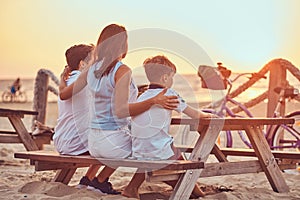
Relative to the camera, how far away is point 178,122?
3781 millimetres

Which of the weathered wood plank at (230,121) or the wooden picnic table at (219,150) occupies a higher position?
the weathered wood plank at (230,121)

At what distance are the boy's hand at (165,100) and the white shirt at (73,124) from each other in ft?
2.41

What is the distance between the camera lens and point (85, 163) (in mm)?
3553

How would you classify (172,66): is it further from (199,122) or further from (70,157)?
(70,157)

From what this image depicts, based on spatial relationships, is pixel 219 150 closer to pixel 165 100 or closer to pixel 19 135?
pixel 165 100

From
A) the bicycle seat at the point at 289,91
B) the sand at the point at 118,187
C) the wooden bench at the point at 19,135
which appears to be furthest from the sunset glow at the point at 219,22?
the sand at the point at 118,187

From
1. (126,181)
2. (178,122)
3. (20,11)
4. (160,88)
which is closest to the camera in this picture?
(160,88)

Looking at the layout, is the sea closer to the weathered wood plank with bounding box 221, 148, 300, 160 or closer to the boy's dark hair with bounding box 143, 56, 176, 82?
the boy's dark hair with bounding box 143, 56, 176, 82

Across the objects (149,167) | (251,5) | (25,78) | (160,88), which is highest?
(251,5)

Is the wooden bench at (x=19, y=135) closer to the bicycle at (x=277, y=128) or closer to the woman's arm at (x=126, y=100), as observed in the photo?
the bicycle at (x=277, y=128)

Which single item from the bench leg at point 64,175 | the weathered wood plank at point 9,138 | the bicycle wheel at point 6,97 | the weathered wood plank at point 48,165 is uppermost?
the weathered wood plank at point 48,165

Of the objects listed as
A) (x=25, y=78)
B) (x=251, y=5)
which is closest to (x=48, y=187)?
(x=251, y=5)

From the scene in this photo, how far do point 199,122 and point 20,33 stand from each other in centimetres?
→ 987

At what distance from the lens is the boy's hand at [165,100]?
130 inches
